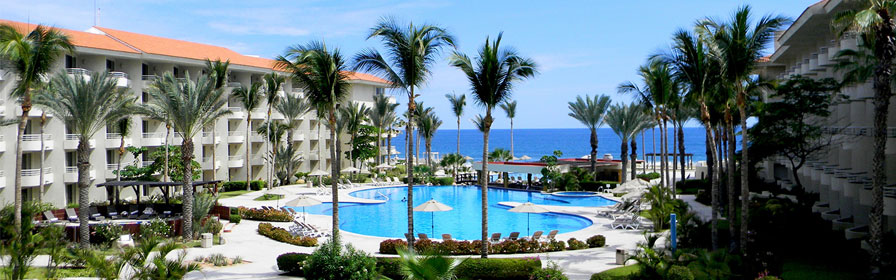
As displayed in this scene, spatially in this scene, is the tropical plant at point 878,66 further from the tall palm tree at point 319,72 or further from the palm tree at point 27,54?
the palm tree at point 27,54

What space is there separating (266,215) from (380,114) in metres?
30.7

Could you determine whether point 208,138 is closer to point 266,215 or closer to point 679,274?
point 266,215

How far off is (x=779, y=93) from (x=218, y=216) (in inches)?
992

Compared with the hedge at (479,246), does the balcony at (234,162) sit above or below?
above

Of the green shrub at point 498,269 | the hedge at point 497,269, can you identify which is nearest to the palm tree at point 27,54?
the hedge at point 497,269

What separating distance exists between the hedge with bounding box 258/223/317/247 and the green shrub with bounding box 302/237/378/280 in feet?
23.8

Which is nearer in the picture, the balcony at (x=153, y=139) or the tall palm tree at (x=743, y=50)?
the tall palm tree at (x=743, y=50)

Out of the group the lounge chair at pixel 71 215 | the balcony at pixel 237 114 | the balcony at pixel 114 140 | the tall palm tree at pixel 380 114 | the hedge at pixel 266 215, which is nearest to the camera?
the lounge chair at pixel 71 215

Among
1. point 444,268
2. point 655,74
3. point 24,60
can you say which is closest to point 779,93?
point 655,74

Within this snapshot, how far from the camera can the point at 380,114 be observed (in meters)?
63.0

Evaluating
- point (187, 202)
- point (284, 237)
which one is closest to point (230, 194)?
point (187, 202)

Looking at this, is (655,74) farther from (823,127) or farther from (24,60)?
(24,60)

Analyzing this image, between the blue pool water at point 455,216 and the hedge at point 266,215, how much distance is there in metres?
2.86

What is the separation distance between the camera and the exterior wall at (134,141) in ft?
116
